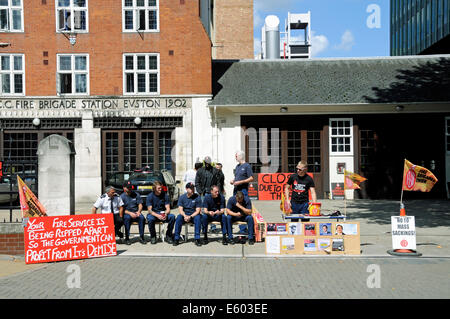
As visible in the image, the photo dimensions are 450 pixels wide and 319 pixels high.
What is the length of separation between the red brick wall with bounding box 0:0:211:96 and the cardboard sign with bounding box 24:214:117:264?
42.1 ft

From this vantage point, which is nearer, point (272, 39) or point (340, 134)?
point (340, 134)

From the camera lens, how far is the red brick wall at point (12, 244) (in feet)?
34.2

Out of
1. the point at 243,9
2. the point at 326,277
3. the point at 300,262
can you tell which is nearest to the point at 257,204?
the point at 300,262

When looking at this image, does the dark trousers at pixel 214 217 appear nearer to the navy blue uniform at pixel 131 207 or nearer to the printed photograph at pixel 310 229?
the navy blue uniform at pixel 131 207

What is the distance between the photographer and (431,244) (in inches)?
446

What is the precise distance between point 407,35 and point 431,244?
175 feet

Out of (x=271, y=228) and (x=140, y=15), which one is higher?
(x=140, y=15)

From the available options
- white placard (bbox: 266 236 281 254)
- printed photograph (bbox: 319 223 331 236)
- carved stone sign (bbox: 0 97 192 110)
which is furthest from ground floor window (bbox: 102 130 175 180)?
printed photograph (bbox: 319 223 331 236)

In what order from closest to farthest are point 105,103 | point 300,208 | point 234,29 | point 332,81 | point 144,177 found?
point 300,208 < point 144,177 < point 105,103 < point 332,81 < point 234,29

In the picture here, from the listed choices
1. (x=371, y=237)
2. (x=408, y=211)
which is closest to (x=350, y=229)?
(x=371, y=237)

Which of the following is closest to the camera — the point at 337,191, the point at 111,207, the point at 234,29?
the point at 111,207

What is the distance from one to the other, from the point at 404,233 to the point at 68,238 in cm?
670

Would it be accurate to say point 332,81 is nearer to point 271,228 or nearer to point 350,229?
point 350,229

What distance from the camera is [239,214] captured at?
37.3 feet
